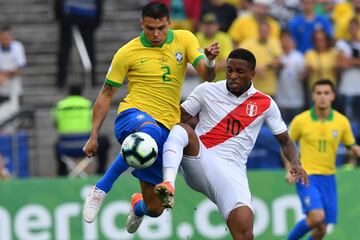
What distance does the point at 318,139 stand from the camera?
738 inches

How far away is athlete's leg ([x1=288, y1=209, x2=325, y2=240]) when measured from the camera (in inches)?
733

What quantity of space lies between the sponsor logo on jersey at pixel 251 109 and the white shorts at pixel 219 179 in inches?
22.7

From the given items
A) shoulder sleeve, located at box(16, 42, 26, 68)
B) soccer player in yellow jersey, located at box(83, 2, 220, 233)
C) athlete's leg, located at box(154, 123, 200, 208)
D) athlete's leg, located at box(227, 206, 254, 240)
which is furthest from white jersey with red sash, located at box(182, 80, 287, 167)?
shoulder sleeve, located at box(16, 42, 26, 68)

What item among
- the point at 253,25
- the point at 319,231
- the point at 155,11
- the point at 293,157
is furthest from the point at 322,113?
the point at 155,11

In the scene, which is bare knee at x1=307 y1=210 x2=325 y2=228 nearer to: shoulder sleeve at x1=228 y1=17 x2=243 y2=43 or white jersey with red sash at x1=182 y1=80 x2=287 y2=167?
white jersey with red sash at x1=182 y1=80 x2=287 y2=167

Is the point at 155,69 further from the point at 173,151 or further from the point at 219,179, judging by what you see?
the point at 219,179

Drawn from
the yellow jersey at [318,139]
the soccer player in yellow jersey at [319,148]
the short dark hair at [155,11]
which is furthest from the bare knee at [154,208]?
the yellow jersey at [318,139]

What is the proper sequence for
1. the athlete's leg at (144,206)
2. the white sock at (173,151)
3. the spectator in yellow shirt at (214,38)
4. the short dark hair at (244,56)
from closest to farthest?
the white sock at (173,151) → the short dark hair at (244,56) → the athlete's leg at (144,206) → the spectator in yellow shirt at (214,38)

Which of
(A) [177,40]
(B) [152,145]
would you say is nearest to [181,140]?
(B) [152,145]

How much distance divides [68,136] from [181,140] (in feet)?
23.5

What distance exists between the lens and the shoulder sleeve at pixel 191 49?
1470 cm

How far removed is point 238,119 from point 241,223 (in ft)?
3.74

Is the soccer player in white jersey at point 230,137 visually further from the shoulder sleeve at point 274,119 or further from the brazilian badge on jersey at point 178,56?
the brazilian badge on jersey at point 178,56

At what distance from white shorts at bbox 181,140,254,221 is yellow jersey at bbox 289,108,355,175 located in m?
4.12
